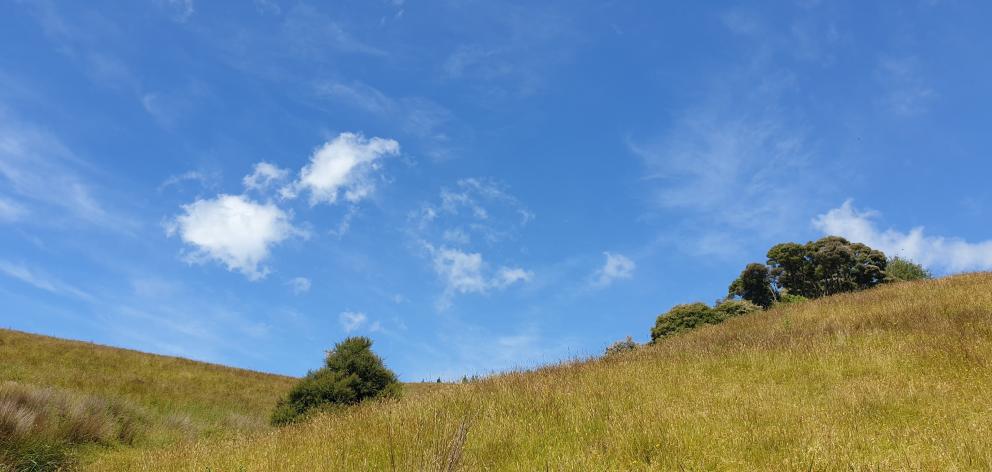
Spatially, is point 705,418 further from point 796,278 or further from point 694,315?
point 796,278

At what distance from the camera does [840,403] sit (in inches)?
256

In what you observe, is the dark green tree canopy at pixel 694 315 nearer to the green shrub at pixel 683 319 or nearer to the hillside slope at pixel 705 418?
the green shrub at pixel 683 319

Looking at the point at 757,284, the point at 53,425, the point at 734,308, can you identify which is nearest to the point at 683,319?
the point at 734,308

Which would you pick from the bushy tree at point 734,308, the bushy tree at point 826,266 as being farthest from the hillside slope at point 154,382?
the bushy tree at point 826,266

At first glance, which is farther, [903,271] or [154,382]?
[903,271]

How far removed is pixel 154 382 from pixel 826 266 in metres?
35.5

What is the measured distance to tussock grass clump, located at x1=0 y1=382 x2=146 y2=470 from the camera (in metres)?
8.88

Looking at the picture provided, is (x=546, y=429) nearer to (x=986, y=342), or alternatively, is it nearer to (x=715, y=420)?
(x=715, y=420)

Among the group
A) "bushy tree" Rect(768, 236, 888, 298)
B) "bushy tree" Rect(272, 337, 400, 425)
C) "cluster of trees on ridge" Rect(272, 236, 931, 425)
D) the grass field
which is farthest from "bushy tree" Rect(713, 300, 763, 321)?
the grass field

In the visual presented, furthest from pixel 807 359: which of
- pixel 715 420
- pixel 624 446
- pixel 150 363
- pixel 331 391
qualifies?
pixel 150 363

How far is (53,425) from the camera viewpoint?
33.4 feet

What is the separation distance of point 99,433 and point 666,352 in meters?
12.2

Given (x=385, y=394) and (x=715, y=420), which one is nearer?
(x=715, y=420)

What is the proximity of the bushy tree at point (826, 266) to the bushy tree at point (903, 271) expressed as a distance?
1.40 ft
